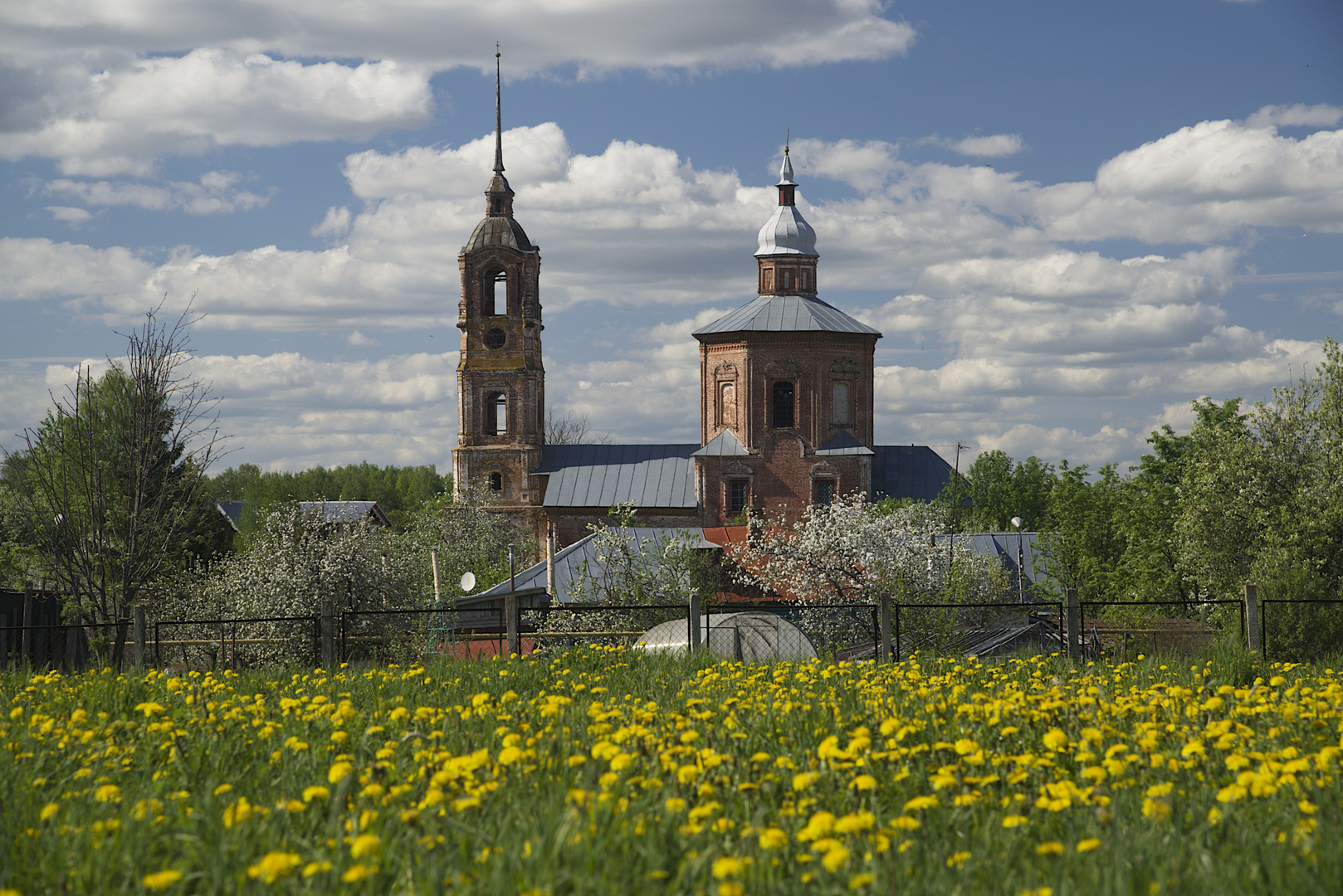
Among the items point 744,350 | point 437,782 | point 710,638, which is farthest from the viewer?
point 744,350

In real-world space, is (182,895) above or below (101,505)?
below

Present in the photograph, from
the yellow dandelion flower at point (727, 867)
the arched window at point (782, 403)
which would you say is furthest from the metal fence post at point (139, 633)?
the arched window at point (782, 403)

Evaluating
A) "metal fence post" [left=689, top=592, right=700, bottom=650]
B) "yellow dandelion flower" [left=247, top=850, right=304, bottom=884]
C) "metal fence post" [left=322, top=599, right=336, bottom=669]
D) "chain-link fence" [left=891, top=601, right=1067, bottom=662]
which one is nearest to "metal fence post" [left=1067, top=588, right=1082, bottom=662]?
"chain-link fence" [left=891, top=601, right=1067, bottom=662]

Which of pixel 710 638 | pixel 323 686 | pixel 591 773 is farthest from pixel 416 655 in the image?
pixel 591 773

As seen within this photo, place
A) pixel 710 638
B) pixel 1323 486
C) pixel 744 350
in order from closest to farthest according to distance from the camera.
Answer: pixel 710 638 → pixel 1323 486 → pixel 744 350

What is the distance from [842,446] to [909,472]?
4844mm

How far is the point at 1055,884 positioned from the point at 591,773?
2022 mm

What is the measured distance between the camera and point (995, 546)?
39.2 meters

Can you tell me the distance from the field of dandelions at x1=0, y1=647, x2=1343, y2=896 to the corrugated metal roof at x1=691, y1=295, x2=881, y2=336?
40456mm

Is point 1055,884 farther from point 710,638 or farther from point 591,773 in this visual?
point 710,638

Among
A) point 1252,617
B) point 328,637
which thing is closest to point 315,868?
point 328,637

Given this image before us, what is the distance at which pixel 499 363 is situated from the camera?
50.0 meters

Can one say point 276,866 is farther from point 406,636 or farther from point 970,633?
point 970,633

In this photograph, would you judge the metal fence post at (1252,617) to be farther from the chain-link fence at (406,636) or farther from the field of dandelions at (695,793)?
the chain-link fence at (406,636)
